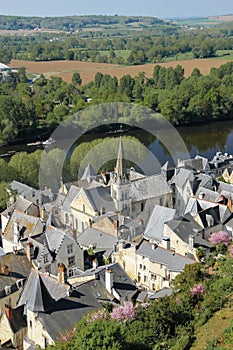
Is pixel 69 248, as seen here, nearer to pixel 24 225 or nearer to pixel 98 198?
pixel 24 225

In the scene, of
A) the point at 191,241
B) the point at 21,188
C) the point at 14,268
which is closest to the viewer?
the point at 14,268

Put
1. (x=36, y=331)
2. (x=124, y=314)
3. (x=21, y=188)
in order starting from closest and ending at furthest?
(x=124, y=314) < (x=36, y=331) < (x=21, y=188)

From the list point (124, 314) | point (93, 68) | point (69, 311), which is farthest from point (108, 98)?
point (124, 314)

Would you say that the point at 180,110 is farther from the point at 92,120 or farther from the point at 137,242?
the point at 137,242

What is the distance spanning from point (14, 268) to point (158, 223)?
10286 millimetres

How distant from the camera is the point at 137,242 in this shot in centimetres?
3328

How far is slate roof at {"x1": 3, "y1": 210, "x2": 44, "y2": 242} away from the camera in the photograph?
34219mm

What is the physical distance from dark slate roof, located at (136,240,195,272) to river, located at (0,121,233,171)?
3206 centimetres

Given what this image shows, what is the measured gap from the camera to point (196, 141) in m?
76.5

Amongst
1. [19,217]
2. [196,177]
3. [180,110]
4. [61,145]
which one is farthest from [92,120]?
[19,217]

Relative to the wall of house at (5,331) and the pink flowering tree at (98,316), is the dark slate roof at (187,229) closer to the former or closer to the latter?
the pink flowering tree at (98,316)

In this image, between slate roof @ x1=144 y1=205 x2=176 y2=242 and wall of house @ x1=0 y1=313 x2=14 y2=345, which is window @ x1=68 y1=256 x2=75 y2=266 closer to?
slate roof @ x1=144 y1=205 x2=176 y2=242

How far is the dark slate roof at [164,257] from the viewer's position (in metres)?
28.3

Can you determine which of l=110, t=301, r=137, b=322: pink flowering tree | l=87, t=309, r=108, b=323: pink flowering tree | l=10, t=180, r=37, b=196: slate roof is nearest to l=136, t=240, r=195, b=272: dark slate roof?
l=110, t=301, r=137, b=322: pink flowering tree
